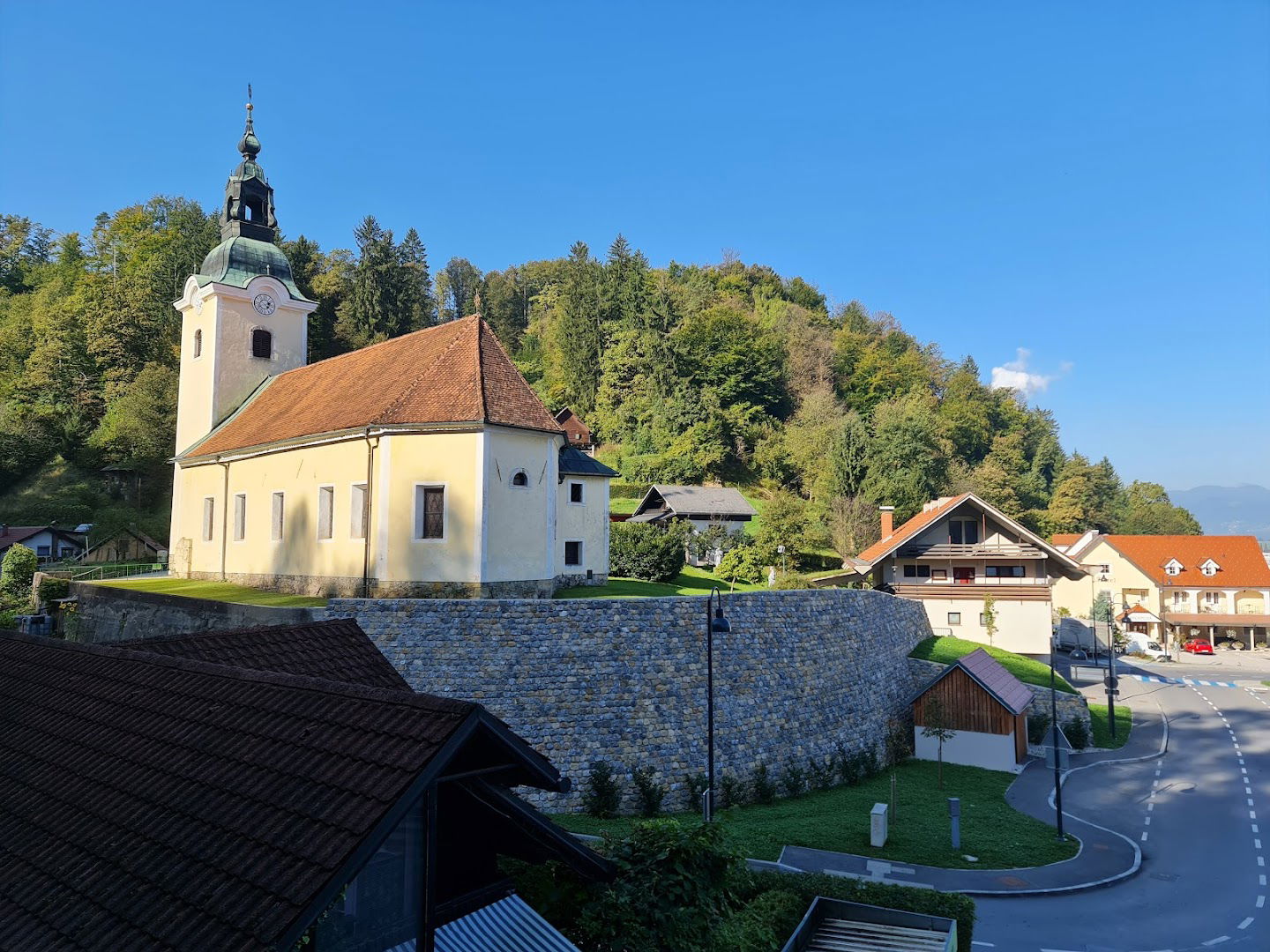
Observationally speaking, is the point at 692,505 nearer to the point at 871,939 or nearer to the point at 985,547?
the point at 985,547

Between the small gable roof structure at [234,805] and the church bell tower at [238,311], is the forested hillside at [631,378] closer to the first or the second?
the church bell tower at [238,311]

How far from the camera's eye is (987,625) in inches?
1423

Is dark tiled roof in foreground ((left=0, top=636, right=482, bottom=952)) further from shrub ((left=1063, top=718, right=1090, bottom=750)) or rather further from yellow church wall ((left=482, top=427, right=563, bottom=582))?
shrub ((left=1063, top=718, right=1090, bottom=750))

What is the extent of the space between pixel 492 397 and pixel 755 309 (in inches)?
2600

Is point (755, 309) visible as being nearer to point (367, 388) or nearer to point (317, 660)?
point (367, 388)

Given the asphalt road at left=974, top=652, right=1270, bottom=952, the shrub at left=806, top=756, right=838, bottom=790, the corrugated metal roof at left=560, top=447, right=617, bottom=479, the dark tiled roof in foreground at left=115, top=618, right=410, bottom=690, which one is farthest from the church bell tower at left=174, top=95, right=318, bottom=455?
the asphalt road at left=974, top=652, right=1270, bottom=952

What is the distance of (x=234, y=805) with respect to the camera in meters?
5.03

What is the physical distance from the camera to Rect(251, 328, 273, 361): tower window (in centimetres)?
3484

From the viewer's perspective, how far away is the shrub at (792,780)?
21.1m

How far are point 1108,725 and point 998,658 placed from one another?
14.9 feet

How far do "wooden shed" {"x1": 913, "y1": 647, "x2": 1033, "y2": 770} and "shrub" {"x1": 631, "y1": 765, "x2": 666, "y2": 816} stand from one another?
11751 millimetres

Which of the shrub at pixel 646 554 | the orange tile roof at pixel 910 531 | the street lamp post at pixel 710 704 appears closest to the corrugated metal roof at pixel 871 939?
the street lamp post at pixel 710 704

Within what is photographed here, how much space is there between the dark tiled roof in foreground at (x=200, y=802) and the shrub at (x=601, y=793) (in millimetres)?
12797

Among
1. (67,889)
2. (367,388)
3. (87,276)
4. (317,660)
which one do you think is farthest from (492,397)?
(87,276)
